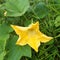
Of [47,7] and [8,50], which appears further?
[47,7]

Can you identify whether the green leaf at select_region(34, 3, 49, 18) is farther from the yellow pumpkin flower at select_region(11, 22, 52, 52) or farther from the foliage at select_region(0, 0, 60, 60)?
the yellow pumpkin flower at select_region(11, 22, 52, 52)

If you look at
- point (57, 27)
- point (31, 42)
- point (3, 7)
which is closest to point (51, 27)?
point (57, 27)

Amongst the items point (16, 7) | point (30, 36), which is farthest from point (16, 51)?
point (16, 7)

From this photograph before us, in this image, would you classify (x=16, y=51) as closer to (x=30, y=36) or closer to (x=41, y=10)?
(x=30, y=36)

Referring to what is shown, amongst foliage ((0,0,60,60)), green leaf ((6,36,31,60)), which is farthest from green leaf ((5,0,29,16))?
green leaf ((6,36,31,60))

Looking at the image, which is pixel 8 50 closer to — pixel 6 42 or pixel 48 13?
pixel 6 42

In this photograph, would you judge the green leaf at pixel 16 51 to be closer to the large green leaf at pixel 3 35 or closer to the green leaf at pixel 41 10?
the large green leaf at pixel 3 35

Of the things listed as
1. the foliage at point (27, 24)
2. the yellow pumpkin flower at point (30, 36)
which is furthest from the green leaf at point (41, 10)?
the yellow pumpkin flower at point (30, 36)
